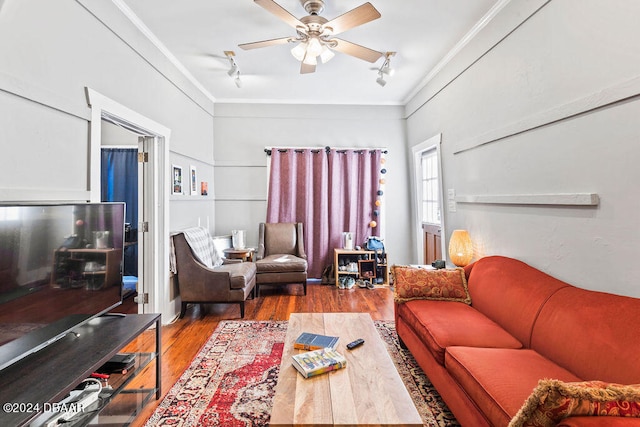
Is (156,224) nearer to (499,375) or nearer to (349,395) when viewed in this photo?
(349,395)

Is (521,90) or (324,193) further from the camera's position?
(324,193)

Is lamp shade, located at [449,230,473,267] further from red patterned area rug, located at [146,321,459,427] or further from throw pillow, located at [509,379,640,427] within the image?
throw pillow, located at [509,379,640,427]

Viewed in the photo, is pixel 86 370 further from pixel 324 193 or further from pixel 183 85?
pixel 324 193

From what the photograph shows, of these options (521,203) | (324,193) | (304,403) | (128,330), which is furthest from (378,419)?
(324,193)

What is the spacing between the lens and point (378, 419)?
1123 mm

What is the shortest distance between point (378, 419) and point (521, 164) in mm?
2042

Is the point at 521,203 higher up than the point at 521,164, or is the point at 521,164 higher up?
the point at 521,164

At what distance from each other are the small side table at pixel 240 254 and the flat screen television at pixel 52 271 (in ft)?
7.31

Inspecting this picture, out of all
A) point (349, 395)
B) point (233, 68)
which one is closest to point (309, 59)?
point (233, 68)

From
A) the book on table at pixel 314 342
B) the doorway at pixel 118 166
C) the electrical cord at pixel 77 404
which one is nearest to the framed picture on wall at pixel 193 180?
the doorway at pixel 118 166

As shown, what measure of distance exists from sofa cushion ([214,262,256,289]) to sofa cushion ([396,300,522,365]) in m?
1.74

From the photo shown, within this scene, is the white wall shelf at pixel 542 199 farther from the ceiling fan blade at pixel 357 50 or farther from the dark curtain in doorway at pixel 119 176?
the dark curtain in doorway at pixel 119 176

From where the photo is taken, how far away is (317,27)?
2.25m

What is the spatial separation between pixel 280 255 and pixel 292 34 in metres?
2.76
